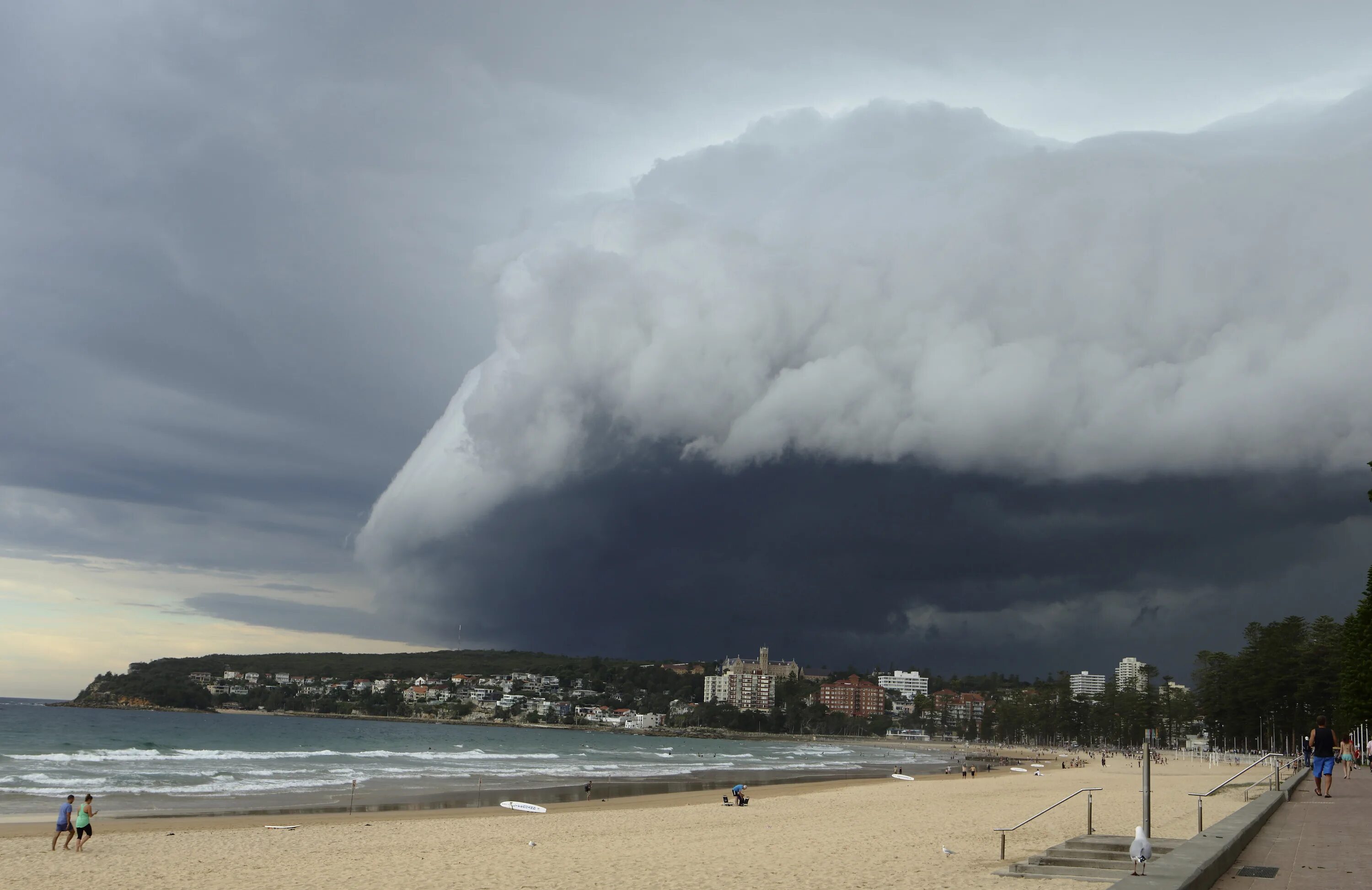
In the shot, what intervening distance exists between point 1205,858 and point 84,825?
24.9 m

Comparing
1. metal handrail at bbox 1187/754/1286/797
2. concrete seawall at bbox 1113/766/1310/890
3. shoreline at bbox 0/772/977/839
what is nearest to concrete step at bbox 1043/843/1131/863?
metal handrail at bbox 1187/754/1286/797

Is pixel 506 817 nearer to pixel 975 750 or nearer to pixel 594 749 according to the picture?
pixel 594 749

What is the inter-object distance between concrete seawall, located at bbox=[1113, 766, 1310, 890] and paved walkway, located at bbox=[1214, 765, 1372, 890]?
5.2 inches

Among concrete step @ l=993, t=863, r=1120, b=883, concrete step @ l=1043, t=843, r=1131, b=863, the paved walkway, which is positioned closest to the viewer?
the paved walkway

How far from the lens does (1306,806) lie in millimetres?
18109

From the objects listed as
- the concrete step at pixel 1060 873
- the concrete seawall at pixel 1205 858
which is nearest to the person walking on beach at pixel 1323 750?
the concrete seawall at pixel 1205 858

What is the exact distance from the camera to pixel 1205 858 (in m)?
9.36

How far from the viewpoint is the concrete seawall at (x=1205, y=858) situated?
795cm

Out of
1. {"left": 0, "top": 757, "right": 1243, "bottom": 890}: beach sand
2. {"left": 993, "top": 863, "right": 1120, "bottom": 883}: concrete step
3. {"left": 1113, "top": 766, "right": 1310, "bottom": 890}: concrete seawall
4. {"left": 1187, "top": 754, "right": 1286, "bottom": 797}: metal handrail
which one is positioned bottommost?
{"left": 0, "top": 757, "right": 1243, "bottom": 890}: beach sand

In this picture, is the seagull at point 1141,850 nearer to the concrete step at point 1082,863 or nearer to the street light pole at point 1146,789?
the street light pole at point 1146,789

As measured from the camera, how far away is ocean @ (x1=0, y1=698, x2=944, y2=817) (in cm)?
4222

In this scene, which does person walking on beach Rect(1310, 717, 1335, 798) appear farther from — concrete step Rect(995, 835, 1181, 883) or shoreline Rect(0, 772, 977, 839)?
shoreline Rect(0, 772, 977, 839)

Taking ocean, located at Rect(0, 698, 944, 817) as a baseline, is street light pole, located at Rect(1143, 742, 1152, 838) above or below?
above

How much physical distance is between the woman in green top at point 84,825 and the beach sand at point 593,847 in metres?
0.37
